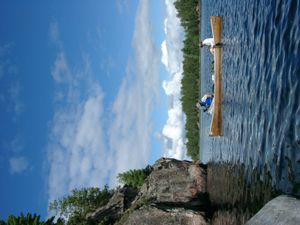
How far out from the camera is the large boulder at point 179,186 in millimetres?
37219

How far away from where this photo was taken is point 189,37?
115188 millimetres

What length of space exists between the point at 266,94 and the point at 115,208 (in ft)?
84.1

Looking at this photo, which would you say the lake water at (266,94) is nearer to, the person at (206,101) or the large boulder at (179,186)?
the large boulder at (179,186)

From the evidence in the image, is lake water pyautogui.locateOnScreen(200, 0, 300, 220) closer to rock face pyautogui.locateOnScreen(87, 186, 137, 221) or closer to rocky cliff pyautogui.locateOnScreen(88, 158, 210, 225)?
rocky cliff pyautogui.locateOnScreen(88, 158, 210, 225)

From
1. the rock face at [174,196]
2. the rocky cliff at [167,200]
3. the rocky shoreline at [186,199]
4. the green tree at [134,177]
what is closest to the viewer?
the rocky shoreline at [186,199]

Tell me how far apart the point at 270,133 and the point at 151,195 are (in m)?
22.3

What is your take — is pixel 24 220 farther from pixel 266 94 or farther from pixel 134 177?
pixel 266 94

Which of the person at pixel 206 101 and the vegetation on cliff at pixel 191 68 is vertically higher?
the vegetation on cliff at pixel 191 68

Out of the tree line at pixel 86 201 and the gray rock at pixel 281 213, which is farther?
the tree line at pixel 86 201

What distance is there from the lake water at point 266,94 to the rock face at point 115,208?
14023 mm

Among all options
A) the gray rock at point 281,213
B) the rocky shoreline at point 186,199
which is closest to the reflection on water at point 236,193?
the rocky shoreline at point 186,199

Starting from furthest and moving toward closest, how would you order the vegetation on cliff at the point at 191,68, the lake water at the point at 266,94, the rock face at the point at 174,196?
1. the vegetation on cliff at the point at 191,68
2. the rock face at the point at 174,196
3. the lake water at the point at 266,94

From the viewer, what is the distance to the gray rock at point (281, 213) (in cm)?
1288

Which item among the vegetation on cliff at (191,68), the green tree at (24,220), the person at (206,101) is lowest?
the green tree at (24,220)
